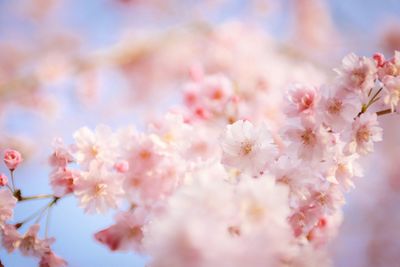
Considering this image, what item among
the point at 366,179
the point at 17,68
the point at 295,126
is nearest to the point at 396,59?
the point at 295,126

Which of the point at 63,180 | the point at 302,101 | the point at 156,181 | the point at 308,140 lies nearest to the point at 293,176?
the point at 308,140

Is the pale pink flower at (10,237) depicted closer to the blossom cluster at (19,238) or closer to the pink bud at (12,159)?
the blossom cluster at (19,238)

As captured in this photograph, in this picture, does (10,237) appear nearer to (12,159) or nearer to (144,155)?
(12,159)

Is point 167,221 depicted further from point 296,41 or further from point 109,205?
point 296,41

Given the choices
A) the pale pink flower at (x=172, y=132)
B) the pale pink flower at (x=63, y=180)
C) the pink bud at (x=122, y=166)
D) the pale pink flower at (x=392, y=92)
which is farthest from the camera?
the pale pink flower at (x=172, y=132)

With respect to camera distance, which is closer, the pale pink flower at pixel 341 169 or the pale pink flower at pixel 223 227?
the pale pink flower at pixel 223 227

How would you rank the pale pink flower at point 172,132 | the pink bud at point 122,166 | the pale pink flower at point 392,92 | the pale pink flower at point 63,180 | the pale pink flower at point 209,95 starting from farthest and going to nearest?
the pale pink flower at point 209,95 < the pale pink flower at point 172,132 < the pink bud at point 122,166 < the pale pink flower at point 63,180 < the pale pink flower at point 392,92

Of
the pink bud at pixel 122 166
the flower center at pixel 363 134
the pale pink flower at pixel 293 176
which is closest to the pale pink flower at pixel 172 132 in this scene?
the pink bud at pixel 122 166
